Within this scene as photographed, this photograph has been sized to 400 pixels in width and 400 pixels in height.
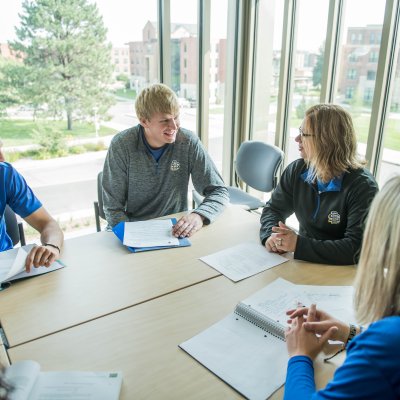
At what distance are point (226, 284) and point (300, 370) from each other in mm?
527

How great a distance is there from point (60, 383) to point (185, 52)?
3.31 meters

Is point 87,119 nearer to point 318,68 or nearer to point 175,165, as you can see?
point 175,165

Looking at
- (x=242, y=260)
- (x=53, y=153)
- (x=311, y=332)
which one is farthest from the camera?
(x=53, y=153)

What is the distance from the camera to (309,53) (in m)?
3.23

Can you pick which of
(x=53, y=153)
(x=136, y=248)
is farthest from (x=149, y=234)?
(x=53, y=153)

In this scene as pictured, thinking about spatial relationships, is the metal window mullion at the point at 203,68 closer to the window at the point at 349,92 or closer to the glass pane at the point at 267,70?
the glass pane at the point at 267,70

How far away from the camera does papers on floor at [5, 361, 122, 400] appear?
92cm

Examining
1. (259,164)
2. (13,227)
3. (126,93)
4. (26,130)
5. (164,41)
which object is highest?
(164,41)

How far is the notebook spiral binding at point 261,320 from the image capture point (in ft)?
3.72

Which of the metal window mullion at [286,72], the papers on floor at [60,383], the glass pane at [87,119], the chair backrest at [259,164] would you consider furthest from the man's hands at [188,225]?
the metal window mullion at [286,72]

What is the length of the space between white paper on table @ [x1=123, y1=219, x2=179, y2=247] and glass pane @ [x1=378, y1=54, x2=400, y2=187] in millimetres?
1646

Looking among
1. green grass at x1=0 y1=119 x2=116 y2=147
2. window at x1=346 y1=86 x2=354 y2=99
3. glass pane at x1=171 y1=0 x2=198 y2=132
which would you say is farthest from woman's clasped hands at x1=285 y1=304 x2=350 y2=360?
green grass at x1=0 y1=119 x2=116 y2=147

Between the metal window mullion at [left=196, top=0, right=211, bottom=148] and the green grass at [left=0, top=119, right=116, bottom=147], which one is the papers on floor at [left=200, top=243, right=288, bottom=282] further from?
the metal window mullion at [left=196, top=0, right=211, bottom=148]

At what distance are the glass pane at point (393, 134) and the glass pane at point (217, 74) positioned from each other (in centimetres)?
144
